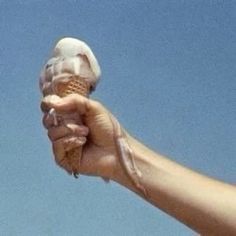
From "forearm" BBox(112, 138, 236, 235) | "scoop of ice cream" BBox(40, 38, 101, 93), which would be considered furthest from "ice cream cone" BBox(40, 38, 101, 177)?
"forearm" BBox(112, 138, 236, 235)

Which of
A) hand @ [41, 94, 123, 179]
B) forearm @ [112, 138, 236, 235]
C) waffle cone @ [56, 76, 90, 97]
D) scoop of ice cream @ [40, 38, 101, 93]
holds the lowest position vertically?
forearm @ [112, 138, 236, 235]

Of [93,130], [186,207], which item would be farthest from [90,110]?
[186,207]

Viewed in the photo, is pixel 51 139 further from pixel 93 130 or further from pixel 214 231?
pixel 214 231

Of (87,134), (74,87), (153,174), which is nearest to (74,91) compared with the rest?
(74,87)

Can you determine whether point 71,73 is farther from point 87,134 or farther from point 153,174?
point 153,174

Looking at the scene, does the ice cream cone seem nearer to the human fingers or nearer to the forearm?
the human fingers
